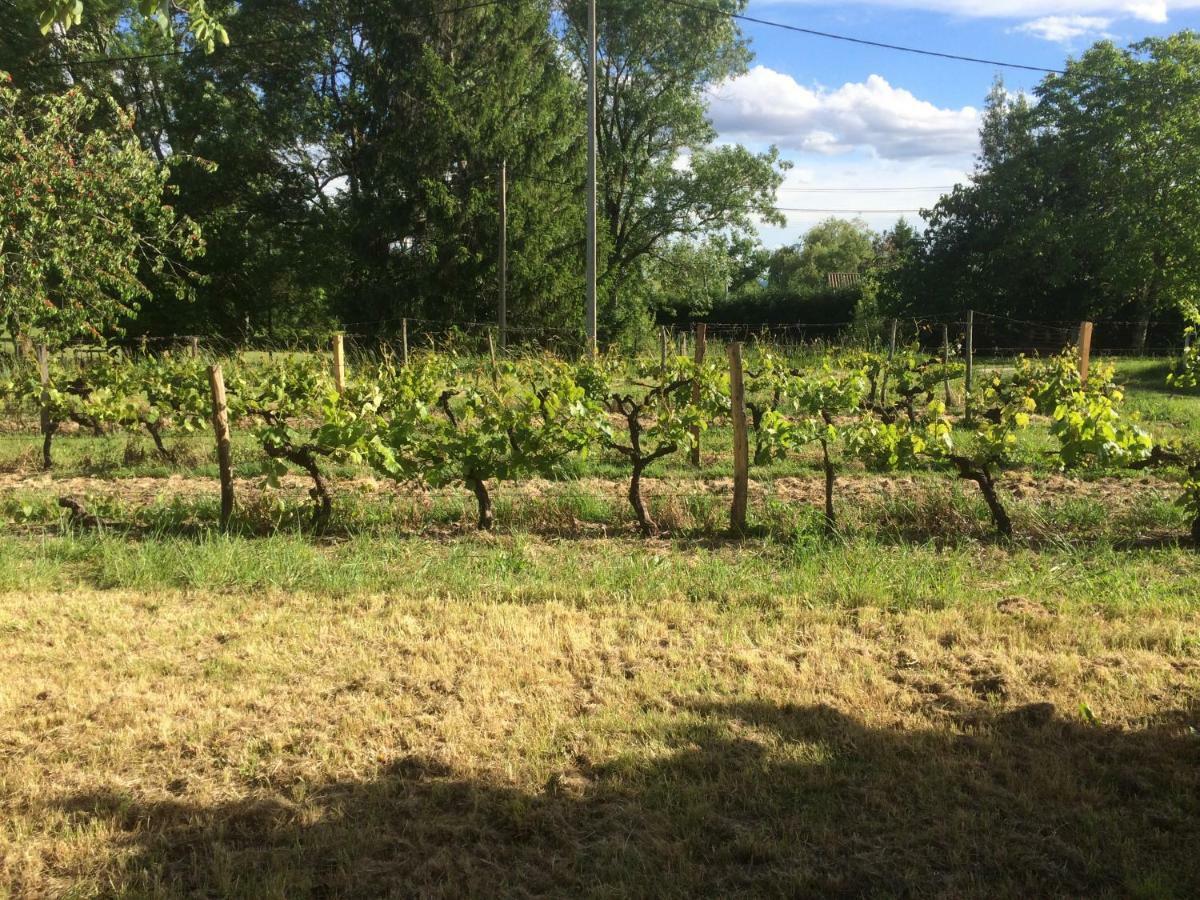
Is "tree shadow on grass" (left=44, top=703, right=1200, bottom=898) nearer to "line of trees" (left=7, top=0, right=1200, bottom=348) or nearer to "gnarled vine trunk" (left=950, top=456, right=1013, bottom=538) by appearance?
"gnarled vine trunk" (left=950, top=456, right=1013, bottom=538)

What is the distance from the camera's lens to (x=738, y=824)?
2996 mm

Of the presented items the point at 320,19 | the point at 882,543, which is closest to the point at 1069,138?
the point at 320,19

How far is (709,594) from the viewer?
5344 millimetres

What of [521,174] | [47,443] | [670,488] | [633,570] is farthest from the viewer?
[521,174]

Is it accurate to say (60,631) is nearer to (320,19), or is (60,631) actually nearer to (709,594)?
(709,594)

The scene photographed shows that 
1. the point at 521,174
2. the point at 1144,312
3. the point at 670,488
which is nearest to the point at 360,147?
the point at 521,174

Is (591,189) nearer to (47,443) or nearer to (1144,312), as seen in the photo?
(47,443)

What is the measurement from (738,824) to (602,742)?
2.29ft

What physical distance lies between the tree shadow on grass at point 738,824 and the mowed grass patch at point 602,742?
0.03ft

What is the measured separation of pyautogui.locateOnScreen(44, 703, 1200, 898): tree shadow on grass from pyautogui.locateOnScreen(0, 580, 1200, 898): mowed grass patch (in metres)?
0.01

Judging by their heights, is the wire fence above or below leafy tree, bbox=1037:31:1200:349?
below

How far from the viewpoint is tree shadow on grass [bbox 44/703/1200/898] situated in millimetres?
2717

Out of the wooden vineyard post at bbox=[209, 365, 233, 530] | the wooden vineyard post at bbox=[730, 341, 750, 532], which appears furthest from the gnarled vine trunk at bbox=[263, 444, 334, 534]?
the wooden vineyard post at bbox=[730, 341, 750, 532]

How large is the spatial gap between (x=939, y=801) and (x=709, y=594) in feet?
7.61
